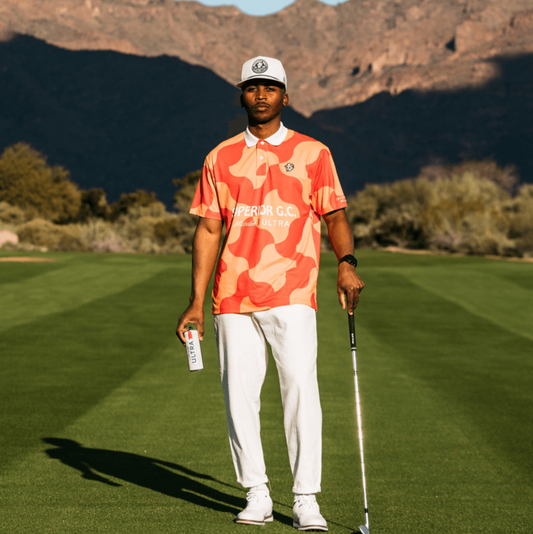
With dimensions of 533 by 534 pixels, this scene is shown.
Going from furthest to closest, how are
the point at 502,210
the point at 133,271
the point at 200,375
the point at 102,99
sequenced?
the point at 102,99 < the point at 502,210 < the point at 133,271 < the point at 200,375

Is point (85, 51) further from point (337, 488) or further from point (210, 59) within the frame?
point (337, 488)

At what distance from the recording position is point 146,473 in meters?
4.59

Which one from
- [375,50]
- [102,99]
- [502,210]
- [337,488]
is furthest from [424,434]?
[375,50]

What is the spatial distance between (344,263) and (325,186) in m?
0.41

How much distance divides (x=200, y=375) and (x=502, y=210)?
33.0m

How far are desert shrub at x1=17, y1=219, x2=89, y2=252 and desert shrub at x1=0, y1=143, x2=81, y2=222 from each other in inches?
445

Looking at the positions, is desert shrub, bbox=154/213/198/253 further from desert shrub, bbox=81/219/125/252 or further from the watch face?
the watch face

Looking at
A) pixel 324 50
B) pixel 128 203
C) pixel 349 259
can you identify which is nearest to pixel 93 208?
pixel 128 203

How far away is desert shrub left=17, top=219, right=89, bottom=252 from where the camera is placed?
41375 millimetres

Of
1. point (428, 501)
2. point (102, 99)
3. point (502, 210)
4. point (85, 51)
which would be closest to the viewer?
point (428, 501)

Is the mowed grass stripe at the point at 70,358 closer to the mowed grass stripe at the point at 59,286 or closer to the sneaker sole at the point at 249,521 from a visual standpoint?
the mowed grass stripe at the point at 59,286

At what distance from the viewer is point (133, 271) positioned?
21.5 meters

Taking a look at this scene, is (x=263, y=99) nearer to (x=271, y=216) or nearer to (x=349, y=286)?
(x=271, y=216)

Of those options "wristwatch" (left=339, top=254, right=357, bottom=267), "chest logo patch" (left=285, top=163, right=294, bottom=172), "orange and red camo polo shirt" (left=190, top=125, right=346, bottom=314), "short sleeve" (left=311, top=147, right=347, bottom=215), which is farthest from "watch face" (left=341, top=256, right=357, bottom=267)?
"chest logo patch" (left=285, top=163, right=294, bottom=172)
